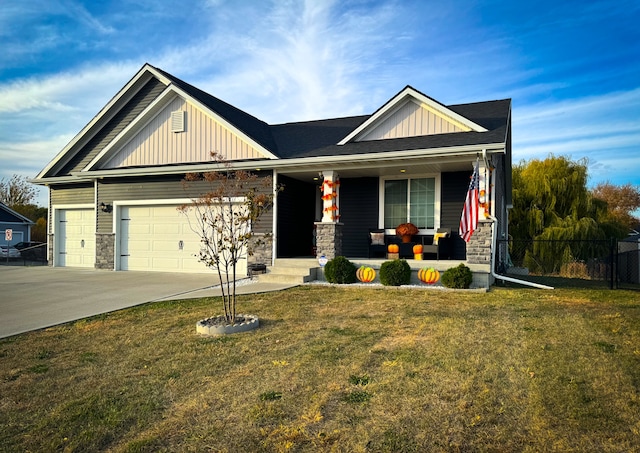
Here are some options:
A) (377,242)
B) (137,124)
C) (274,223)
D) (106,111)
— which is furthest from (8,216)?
(377,242)

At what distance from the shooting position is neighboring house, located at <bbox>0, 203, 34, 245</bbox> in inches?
1097

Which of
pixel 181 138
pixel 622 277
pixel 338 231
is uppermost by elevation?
pixel 181 138

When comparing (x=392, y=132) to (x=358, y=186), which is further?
(x=358, y=186)

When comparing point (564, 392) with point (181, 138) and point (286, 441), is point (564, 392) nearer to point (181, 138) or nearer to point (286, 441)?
point (286, 441)

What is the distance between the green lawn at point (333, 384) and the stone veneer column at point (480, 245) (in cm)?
320

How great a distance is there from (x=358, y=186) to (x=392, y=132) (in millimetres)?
→ 1952

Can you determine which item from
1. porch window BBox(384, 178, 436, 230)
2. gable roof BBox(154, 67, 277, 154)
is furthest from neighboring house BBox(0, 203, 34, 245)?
porch window BBox(384, 178, 436, 230)

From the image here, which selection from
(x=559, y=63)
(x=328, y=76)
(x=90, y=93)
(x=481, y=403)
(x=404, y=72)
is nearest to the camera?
(x=481, y=403)

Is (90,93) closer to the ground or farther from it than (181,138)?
farther from it

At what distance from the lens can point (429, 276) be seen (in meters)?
9.85

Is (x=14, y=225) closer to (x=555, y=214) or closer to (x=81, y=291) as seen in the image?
(x=81, y=291)

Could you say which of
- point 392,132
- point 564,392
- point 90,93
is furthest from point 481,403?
point 90,93

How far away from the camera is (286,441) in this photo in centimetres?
290

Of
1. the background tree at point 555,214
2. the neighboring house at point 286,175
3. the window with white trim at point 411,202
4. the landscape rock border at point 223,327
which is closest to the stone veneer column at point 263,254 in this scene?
the neighboring house at point 286,175
